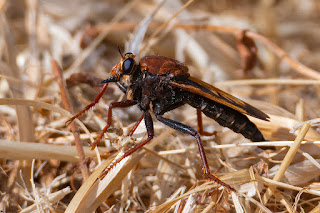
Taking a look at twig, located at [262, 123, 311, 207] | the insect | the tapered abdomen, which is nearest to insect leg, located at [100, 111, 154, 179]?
the insect

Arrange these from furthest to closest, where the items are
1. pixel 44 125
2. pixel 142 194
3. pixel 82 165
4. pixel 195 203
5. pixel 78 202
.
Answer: pixel 44 125 → pixel 142 194 → pixel 82 165 → pixel 195 203 → pixel 78 202

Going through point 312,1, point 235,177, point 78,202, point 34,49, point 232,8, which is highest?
point 232,8

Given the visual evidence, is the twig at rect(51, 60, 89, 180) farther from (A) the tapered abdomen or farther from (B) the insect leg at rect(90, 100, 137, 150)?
(A) the tapered abdomen

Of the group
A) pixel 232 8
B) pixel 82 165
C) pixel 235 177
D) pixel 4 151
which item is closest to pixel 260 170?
pixel 235 177

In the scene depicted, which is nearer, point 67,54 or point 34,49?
point 34,49

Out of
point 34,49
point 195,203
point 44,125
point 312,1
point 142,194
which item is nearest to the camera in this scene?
point 195,203

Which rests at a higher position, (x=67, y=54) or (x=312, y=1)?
(x=312, y=1)

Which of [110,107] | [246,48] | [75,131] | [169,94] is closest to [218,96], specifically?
[169,94]

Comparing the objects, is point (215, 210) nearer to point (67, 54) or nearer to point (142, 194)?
point (142, 194)
